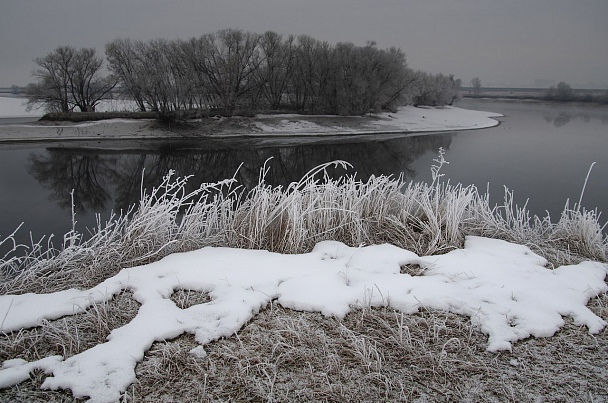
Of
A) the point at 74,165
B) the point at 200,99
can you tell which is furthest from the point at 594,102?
the point at 74,165

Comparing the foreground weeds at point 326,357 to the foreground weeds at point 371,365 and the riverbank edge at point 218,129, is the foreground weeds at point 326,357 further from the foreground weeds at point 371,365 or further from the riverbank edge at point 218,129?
the riverbank edge at point 218,129

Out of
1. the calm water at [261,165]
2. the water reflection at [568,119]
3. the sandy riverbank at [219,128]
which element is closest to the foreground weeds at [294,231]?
the calm water at [261,165]

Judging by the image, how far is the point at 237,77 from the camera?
3147 centimetres

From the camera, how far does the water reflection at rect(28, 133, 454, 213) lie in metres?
11.6

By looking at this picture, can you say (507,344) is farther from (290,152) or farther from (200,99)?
(200,99)

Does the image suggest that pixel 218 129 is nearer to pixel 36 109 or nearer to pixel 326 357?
pixel 36 109

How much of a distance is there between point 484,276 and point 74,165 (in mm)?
16596

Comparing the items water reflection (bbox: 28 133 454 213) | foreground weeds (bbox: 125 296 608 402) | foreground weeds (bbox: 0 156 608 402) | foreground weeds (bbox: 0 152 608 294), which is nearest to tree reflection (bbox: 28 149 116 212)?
water reflection (bbox: 28 133 454 213)

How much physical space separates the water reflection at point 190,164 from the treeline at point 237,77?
9535 millimetres

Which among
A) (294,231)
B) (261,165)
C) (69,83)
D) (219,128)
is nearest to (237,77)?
(219,128)

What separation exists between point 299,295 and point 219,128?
25.0 metres

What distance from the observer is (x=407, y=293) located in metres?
2.72

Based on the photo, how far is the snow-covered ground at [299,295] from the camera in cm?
206

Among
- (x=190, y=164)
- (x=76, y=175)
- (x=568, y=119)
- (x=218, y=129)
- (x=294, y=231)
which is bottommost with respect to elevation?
(x=76, y=175)
